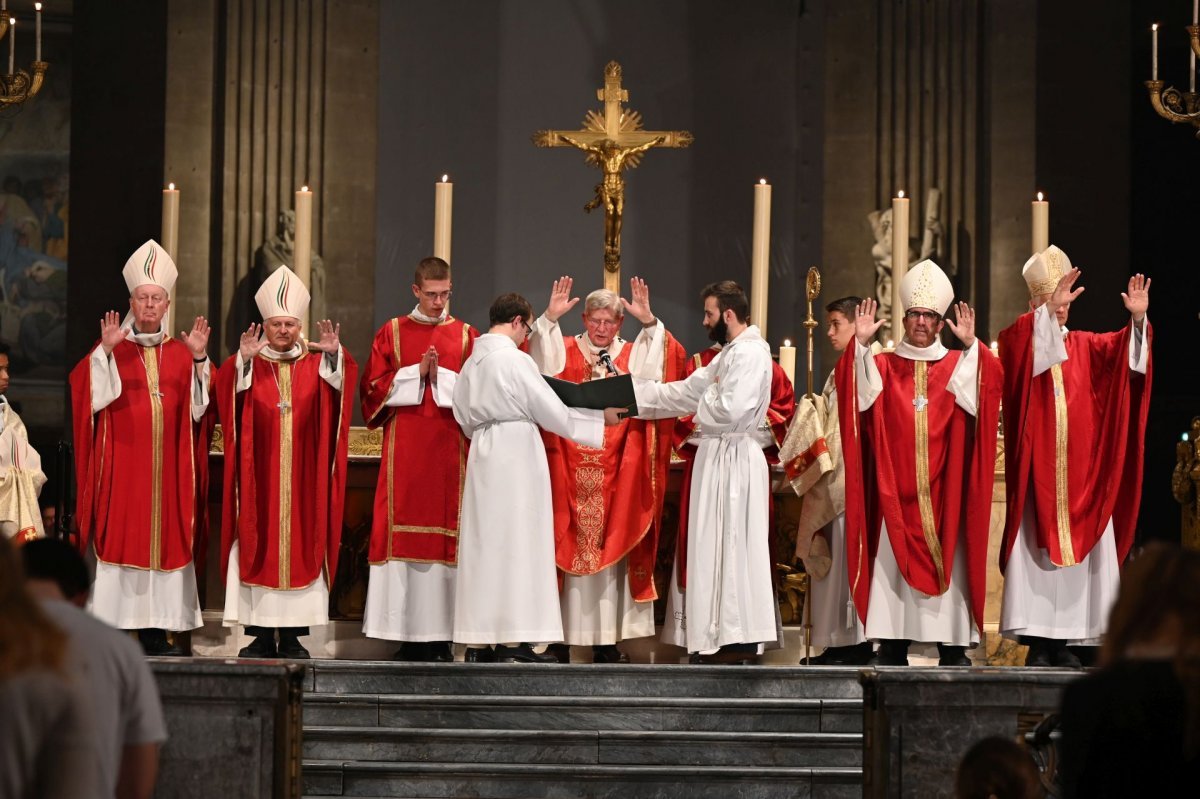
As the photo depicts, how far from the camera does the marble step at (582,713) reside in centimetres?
718

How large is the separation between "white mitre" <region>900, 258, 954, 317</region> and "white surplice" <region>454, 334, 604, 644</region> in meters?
1.51

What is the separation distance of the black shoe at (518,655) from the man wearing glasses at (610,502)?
0.23 metres

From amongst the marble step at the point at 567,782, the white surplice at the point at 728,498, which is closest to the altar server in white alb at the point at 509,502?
the white surplice at the point at 728,498

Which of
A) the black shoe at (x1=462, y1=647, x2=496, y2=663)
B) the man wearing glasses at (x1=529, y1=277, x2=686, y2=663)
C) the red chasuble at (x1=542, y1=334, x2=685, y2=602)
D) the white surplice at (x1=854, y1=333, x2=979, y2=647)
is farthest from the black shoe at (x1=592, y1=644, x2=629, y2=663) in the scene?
the white surplice at (x1=854, y1=333, x2=979, y2=647)

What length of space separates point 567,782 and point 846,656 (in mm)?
1934

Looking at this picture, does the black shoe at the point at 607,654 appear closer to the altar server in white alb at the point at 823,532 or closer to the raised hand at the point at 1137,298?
the altar server in white alb at the point at 823,532

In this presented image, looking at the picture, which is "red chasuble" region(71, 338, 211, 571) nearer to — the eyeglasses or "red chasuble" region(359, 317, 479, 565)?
"red chasuble" region(359, 317, 479, 565)

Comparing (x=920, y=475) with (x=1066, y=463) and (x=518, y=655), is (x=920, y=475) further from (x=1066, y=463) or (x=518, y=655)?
(x=518, y=655)

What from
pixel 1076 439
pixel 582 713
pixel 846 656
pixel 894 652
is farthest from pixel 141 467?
pixel 1076 439

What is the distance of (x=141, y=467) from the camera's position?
27.0 feet

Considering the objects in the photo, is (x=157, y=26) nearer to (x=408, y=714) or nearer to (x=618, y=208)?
(x=618, y=208)

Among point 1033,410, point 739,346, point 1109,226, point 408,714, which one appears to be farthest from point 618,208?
point 1109,226

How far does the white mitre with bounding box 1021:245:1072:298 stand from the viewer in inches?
322

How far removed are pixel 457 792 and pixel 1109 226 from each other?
7478mm
